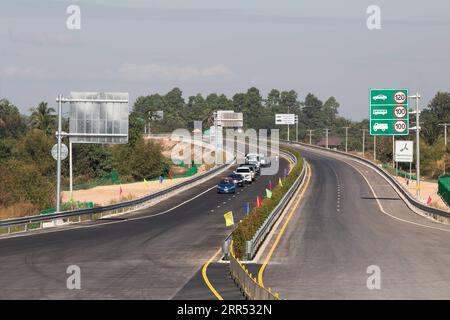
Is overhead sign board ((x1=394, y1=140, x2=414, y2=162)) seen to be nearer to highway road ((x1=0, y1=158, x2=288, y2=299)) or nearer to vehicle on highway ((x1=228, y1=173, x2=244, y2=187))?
vehicle on highway ((x1=228, y1=173, x2=244, y2=187))

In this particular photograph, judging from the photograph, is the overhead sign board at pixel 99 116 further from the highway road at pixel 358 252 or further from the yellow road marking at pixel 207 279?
the yellow road marking at pixel 207 279

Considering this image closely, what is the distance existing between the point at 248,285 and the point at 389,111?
4044 cm

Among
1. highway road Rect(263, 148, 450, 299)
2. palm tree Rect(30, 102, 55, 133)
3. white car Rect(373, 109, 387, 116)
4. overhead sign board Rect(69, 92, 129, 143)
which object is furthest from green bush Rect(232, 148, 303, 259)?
palm tree Rect(30, 102, 55, 133)

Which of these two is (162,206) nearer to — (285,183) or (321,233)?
(285,183)

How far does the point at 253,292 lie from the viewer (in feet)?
63.3

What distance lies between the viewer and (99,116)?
49031 mm

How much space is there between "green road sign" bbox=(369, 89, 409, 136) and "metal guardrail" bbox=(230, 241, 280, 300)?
36015 millimetres

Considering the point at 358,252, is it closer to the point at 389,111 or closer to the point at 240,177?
the point at 389,111

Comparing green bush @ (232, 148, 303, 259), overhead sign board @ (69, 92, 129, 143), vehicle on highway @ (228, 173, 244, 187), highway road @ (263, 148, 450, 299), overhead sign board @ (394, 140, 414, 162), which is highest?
overhead sign board @ (69, 92, 129, 143)

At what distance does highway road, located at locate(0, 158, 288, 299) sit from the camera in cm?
2158

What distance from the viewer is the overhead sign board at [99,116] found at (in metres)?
48.7

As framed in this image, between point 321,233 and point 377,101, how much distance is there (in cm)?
2231

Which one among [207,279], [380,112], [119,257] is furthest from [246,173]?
[207,279]
